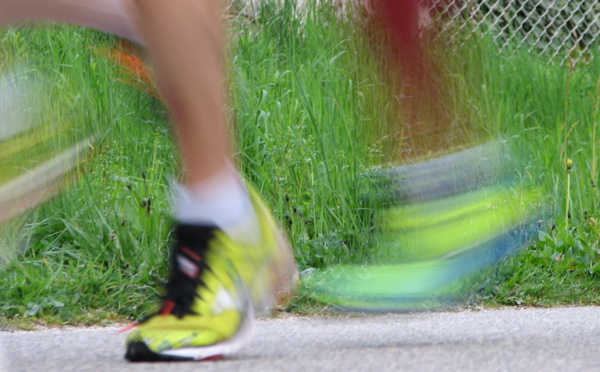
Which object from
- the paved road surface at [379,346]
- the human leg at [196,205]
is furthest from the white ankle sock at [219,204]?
the paved road surface at [379,346]

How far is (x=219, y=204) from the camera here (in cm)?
169

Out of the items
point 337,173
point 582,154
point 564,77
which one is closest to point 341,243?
point 337,173

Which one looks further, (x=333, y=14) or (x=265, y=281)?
(x=333, y=14)

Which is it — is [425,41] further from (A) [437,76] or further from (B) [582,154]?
(B) [582,154]

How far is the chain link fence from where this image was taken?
17.1 ft

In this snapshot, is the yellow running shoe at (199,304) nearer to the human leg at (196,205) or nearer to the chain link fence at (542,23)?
the human leg at (196,205)

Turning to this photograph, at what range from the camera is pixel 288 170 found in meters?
3.28

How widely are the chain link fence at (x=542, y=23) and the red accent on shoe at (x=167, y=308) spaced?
357 centimetres

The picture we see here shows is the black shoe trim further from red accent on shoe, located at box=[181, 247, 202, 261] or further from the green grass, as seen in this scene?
the green grass

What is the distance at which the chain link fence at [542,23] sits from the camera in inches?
205

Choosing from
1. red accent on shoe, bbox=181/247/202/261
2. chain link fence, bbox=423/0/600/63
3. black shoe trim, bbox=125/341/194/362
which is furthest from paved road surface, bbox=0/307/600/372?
chain link fence, bbox=423/0/600/63

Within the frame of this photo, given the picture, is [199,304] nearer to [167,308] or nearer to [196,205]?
[167,308]

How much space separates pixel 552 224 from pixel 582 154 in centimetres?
86

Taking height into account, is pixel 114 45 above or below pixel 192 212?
above
